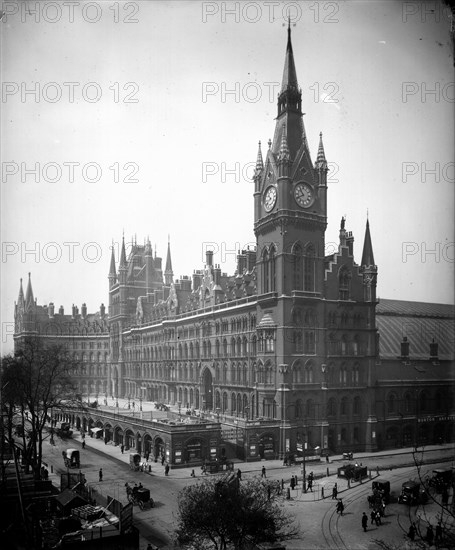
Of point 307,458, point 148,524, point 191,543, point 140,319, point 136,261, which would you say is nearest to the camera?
point 191,543

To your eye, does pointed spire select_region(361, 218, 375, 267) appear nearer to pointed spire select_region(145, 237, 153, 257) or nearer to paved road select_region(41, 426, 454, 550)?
paved road select_region(41, 426, 454, 550)

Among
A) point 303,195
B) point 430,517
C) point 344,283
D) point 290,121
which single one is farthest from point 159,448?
point 290,121

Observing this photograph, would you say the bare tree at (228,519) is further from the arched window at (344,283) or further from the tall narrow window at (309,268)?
the arched window at (344,283)

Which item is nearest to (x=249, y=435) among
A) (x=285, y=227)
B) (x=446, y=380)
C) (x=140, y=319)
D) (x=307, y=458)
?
(x=307, y=458)

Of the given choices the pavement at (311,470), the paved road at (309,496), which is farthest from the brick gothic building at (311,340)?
the paved road at (309,496)

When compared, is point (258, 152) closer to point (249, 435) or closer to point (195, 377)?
point (249, 435)

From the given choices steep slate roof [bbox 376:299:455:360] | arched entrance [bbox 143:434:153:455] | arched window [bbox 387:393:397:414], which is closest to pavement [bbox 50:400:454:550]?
arched entrance [bbox 143:434:153:455]
